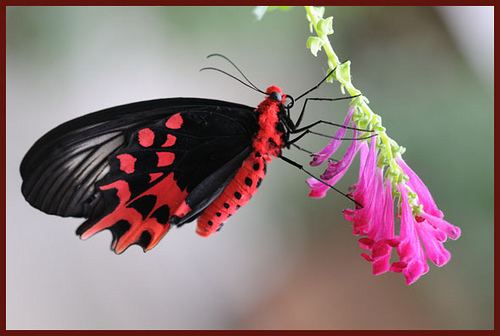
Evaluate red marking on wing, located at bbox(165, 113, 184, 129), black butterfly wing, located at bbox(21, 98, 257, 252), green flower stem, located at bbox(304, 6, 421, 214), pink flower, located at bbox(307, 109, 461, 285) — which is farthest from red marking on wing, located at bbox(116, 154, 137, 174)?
green flower stem, located at bbox(304, 6, 421, 214)

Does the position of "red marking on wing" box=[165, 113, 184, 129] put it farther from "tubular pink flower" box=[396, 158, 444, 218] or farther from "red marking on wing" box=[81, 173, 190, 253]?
"tubular pink flower" box=[396, 158, 444, 218]

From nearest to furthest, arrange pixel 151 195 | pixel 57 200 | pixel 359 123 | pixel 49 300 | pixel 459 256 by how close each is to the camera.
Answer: pixel 359 123 < pixel 57 200 < pixel 151 195 < pixel 49 300 < pixel 459 256

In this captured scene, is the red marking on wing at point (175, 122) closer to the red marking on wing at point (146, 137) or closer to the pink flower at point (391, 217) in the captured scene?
the red marking on wing at point (146, 137)

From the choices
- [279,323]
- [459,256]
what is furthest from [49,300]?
[459,256]

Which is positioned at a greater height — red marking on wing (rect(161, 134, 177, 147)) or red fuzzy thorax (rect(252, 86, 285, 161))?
red marking on wing (rect(161, 134, 177, 147))

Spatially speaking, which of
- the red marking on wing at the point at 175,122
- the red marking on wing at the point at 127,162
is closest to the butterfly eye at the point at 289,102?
the red marking on wing at the point at 175,122

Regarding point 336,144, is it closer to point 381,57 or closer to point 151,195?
point 151,195
